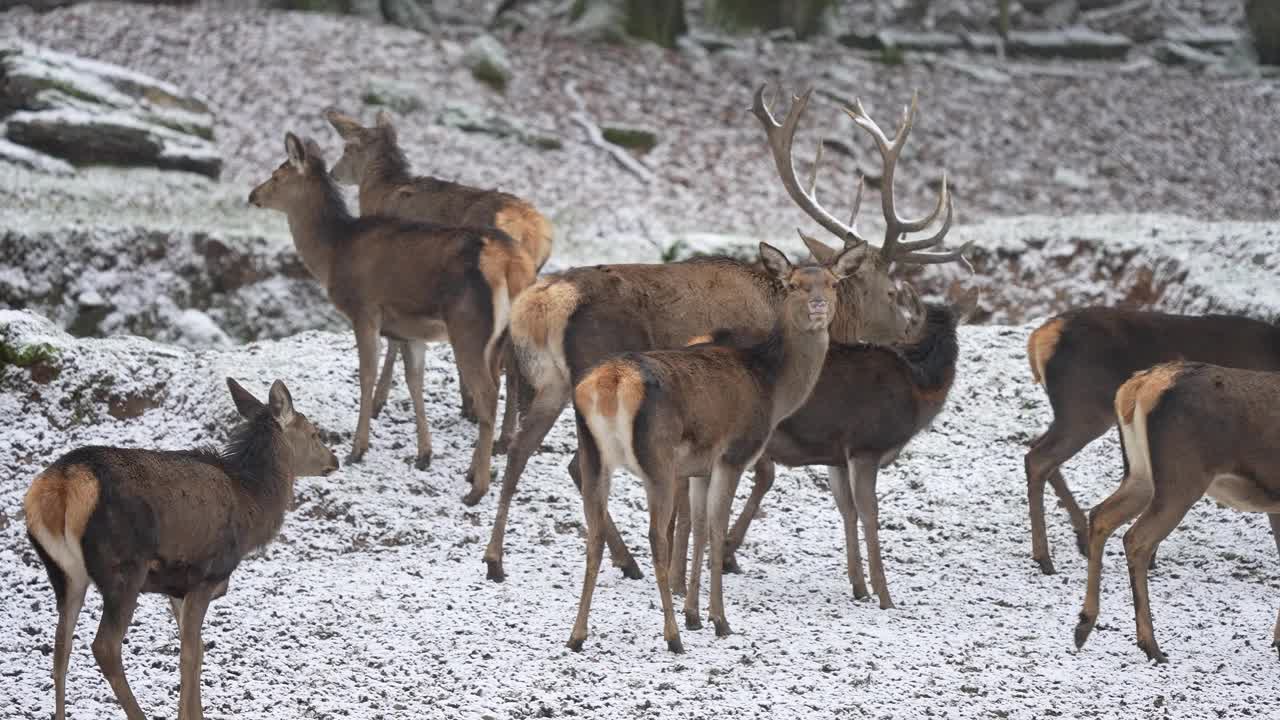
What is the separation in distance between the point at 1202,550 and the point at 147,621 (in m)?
5.82

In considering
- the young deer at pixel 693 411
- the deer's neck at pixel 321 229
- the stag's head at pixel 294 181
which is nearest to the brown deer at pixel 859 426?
the young deer at pixel 693 411

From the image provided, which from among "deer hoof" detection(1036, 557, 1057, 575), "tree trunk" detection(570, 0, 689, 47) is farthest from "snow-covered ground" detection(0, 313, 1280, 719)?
"tree trunk" detection(570, 0, 689, 47)

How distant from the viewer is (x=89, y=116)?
15.1 m

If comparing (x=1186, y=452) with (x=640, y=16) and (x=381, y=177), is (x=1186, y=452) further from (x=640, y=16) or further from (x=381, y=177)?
(x=640, y=16)

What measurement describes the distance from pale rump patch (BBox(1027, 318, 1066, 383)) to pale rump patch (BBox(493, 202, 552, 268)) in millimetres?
3255

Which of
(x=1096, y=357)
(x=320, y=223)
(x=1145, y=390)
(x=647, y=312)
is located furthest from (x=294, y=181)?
(x=1145, y=390)

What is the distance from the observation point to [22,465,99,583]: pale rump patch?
5859mm

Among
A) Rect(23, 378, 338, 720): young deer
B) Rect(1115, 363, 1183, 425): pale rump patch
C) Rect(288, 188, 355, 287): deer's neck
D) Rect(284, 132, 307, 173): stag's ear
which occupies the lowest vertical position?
Rect(23, 378, 338, 720): young deer

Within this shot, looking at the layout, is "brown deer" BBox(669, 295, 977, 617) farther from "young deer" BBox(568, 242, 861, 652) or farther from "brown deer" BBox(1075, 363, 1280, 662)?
"brown deer" BBox(1075, 363, 1280, 662)

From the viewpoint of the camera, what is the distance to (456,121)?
59.1 feet

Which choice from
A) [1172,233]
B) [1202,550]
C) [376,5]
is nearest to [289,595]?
[1202,550]

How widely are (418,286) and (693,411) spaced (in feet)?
9.16

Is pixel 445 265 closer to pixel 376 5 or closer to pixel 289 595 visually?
pixel 289 595

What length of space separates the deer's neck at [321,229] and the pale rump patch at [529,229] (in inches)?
42.0
